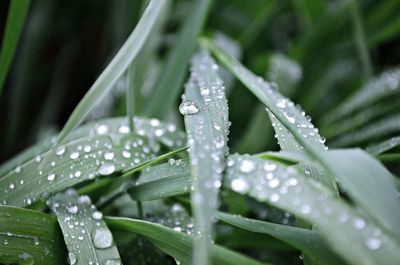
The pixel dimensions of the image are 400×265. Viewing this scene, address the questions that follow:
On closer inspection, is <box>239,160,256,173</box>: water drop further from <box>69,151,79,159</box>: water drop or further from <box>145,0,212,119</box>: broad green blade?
<box>145,0,212,119</box>: broad green blade

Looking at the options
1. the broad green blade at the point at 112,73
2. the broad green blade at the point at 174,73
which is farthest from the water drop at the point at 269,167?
the broad green blade at the point at 174,73

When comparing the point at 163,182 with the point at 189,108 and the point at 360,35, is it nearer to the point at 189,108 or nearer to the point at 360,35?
the point at 189,108

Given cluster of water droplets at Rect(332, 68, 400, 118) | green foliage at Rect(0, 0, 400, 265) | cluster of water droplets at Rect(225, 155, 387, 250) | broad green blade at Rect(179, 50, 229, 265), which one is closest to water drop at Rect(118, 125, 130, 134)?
green foliage at Rect(0, 0, 400, 265)

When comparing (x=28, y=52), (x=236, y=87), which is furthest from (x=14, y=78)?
(x=236, y=87)

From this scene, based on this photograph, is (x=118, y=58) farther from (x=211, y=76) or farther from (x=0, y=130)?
(x=0, y=130)

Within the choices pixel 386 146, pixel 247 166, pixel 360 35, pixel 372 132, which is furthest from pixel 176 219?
pixel 360 35

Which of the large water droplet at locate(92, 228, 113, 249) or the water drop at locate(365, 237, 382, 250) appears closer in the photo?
the water drop at locate(365, 237, 382, 250)
